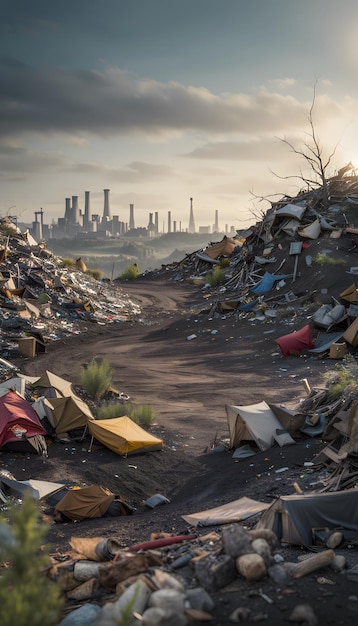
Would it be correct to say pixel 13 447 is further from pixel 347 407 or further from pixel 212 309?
pixel 212 309

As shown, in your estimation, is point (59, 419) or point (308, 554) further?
point (59, 419)

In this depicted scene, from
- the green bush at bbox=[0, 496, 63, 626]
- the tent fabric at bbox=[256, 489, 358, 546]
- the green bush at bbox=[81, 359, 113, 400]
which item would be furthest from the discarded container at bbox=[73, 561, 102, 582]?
the green bush at bbox=[81, 359, 113, 400]

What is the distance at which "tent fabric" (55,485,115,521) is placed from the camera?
9156 mm

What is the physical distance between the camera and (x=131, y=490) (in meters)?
10.5

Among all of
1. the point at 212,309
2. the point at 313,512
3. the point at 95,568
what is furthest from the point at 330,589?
the point at 212,309

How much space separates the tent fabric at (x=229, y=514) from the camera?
287 inches

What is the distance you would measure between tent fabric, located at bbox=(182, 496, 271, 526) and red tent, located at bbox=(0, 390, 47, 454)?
4.64m

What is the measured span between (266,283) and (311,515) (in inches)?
820

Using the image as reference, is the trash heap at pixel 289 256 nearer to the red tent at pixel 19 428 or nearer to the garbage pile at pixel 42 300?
the garbage pile at pixel 42 300

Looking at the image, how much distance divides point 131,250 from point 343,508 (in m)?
134

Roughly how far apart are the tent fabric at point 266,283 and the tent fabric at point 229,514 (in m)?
19.1

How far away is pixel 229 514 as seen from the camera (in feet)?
24.5

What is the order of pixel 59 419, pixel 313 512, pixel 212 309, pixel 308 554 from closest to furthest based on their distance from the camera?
1. pixel 308 554
2. pixel 313 512
3. pixel 59 419
4. pixel 212 309

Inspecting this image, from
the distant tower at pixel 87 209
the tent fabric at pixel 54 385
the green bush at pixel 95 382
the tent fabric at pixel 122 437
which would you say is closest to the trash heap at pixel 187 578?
the tent fabric at pixel 122 437
